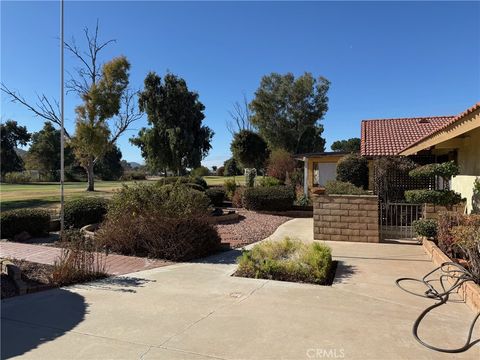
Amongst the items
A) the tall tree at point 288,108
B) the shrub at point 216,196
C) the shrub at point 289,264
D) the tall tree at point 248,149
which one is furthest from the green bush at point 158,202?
the tall tree at point 288,108

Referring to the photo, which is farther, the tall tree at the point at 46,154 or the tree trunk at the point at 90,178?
the tall tree at the point at 46,154

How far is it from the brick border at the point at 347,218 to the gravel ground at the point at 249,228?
1793mm

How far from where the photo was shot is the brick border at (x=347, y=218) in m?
9.73

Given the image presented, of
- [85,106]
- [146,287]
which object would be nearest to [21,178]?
[85,106]

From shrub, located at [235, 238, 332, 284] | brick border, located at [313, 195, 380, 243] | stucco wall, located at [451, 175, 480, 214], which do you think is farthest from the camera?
stucco wall, located at [451, 175, 480, 214]

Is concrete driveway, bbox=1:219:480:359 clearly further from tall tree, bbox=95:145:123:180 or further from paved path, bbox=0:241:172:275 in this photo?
tall tree, bbox=95:145:123:180

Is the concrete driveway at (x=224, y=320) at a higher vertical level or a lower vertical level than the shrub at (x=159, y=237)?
lower

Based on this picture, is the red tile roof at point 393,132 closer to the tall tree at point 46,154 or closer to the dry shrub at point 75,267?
the dry shrub at point 75,267

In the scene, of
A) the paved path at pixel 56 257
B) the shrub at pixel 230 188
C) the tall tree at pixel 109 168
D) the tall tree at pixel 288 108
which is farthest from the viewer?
the tall tree at pixel 109 168

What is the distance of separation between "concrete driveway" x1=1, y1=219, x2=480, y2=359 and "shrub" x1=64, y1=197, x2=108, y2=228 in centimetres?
591

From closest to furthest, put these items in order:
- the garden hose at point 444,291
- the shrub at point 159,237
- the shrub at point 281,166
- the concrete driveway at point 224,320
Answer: the concrete driveway at point 224,320 < the garden hose at point 444,291 < the shrub at point 159,237 < the shrub at point 281,166

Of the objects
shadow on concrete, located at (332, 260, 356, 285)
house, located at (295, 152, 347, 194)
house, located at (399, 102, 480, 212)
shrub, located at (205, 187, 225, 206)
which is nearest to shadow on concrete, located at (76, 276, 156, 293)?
shadow on concrete, located at (332, 260, 356, 285)

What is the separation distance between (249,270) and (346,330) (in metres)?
2.60

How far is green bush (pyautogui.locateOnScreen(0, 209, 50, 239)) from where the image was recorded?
1014 cm
